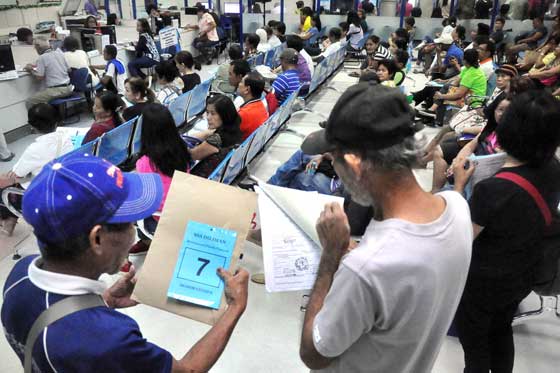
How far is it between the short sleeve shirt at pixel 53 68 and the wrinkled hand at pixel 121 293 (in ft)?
15.9

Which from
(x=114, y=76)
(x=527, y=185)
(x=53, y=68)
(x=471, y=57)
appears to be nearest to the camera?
(x=527, y=185)

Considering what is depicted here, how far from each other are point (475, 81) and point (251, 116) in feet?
8.64

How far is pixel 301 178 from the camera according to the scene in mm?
2957

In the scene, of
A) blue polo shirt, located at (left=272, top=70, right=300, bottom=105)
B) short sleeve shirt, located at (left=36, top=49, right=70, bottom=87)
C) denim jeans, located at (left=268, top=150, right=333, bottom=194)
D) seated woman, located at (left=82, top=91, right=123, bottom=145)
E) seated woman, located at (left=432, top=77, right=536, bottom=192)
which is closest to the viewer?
seated woman, located at (left=432, top=77, right=536, bottom=192)

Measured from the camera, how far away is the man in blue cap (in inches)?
33.8

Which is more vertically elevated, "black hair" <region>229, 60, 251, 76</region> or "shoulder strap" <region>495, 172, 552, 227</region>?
"shoulder strap" <region>495, 172, 552, 227</region>

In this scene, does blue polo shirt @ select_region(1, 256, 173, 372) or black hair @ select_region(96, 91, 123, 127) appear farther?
black hair @ select_region(96, 91, 123, 127)

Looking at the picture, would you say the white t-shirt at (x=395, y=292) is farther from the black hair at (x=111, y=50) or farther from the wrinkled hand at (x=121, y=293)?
the black hair at (x=111, y=50)

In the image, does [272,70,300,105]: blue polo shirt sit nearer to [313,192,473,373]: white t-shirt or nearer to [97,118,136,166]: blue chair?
[97,118,136,166]: blue chair

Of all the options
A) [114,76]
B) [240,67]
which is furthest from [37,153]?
[114,76]

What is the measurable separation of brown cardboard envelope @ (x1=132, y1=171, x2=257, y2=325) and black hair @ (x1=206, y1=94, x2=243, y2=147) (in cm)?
239

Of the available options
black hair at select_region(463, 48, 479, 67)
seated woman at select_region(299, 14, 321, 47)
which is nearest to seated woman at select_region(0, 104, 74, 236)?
black hair at select_region(463, 48, 479, 67)

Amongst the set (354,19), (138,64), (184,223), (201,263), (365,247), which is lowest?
(138,64)

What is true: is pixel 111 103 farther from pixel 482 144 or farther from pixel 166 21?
pixel 166 21
